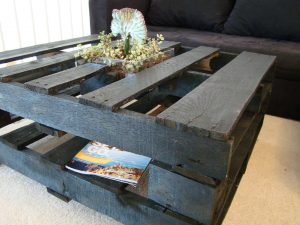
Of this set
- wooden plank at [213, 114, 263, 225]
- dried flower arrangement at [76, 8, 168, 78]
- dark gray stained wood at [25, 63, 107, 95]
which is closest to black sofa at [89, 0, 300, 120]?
wooden plank at [213, 114, 263, 225]

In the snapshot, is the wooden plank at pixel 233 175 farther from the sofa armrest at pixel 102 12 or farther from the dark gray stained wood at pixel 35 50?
the sofa armrest at pixel 102 12

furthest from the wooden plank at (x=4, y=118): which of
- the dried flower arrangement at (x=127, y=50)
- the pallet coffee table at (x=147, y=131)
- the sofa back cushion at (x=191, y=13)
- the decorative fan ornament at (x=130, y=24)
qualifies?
the sofa back cushion at (x=191, y=13)

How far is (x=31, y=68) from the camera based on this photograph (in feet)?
2.83

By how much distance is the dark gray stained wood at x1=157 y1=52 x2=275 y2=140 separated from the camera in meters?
0.55

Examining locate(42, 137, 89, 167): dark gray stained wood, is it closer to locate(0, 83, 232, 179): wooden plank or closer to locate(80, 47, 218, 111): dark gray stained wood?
locate(0, 83, 232, 179): wooden plank

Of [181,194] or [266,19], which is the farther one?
[266,19]

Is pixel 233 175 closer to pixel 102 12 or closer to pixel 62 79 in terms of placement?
pixel 62 79

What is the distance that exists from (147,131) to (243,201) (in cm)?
51

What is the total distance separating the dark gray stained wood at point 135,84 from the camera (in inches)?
25.3

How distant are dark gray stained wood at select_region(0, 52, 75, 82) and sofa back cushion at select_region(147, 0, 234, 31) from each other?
3.68 ft

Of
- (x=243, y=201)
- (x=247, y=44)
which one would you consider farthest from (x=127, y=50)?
(x=247, y=44)

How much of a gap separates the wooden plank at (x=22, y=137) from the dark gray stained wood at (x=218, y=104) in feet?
1.78

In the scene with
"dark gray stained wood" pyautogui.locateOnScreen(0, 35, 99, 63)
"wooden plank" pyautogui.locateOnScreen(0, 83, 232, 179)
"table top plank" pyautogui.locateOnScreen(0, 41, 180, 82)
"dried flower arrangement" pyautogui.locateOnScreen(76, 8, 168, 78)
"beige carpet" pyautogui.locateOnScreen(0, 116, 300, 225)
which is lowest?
"beige carpet" pyautogui.locateOnScreen(0, 116, 300, 225)

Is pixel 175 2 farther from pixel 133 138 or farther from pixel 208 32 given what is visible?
pixel 133 138
